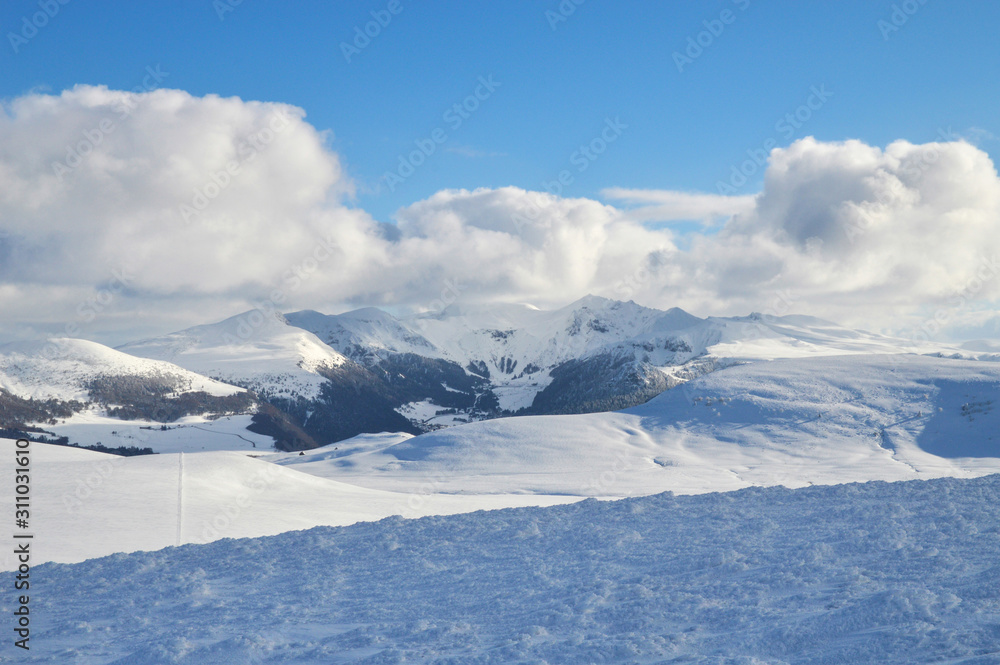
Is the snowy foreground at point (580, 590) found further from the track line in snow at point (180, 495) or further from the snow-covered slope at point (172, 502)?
Answer: the track line in snow at point (180, 495)

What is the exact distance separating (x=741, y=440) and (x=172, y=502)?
47.9 m

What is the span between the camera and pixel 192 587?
12703 millimetres

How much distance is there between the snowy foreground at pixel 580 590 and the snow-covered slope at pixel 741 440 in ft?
72.7

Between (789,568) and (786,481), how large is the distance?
108 ft

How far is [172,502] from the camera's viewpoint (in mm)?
24406

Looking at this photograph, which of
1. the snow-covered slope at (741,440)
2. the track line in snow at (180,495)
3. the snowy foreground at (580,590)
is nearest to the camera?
the snowy foreground at (580,590)

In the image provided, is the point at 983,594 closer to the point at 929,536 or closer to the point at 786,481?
the point at 929,536

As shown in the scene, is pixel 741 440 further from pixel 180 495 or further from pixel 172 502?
pixel 172 502

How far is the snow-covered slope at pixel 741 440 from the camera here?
4419 cm

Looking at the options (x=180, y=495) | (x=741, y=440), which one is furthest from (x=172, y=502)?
(x=741, y=440)

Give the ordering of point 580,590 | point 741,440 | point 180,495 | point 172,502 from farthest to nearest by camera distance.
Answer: point 741,440, point 180,495, point 172,502, point 580,590

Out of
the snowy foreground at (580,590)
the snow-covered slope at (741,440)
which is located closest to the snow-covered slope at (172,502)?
the snowy foreground at (580,590)

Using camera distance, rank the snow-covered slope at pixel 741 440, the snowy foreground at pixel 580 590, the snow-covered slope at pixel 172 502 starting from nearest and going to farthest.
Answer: the snowy foreground at pixel 580 590, the snow-covered slope at pixel 172 502, the snow-covered slope at pixel 741 440

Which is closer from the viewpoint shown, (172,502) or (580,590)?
(580,590)
